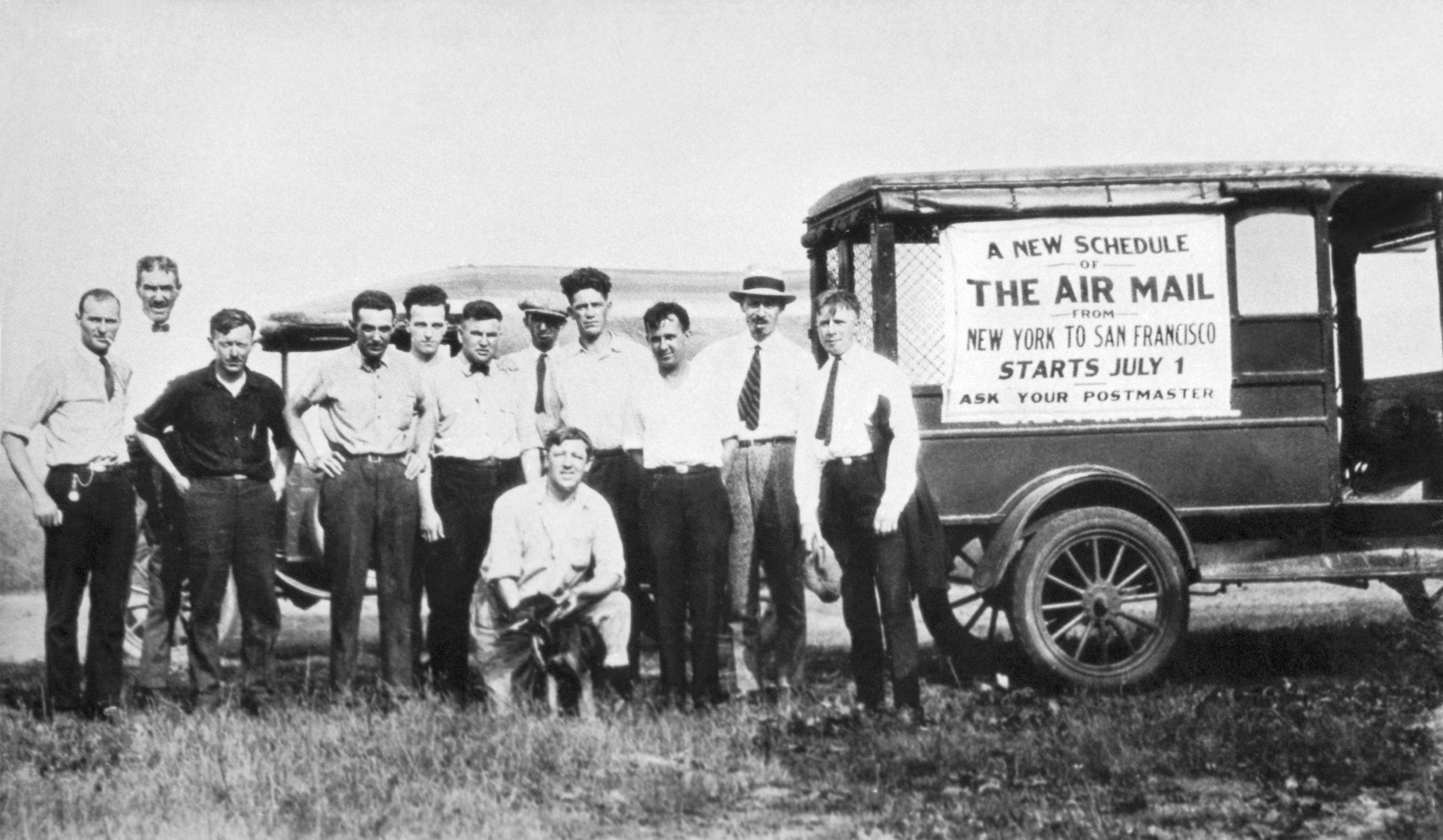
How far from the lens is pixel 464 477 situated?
6.39 meters

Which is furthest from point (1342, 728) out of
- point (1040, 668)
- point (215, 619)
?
point (215, 619)

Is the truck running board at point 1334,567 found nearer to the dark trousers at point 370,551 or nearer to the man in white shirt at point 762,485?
the man in white shirt at point 762,485

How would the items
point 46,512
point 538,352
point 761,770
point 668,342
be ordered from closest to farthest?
point 761,770 < point 46,512 < point 668,342 < point 538,352

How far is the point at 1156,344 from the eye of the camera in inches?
259

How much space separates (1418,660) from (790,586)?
3.23 metres

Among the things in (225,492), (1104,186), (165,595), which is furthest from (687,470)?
(165,595)

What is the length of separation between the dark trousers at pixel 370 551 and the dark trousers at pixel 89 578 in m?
0.87

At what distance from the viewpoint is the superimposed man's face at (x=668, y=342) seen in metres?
6.21

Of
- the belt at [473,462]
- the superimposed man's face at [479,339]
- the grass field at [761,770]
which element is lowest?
the grass field at [761,770]

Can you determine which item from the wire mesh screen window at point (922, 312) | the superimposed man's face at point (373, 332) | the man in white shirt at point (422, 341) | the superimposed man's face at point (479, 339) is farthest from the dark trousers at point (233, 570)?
the wire mesh screen window at point (922, 312)

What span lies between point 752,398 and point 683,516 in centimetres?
75

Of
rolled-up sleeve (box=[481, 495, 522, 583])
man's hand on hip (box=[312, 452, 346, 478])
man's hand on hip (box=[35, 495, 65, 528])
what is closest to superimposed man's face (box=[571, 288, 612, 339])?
rolled-up sleeve (box=[481, 495, 522, 583])

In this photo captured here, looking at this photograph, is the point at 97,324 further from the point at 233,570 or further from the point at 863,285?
the point at 863,285

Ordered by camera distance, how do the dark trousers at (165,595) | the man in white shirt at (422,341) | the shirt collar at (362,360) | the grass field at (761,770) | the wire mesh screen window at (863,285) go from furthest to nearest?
1. the wire mesh screen window at (863,285)
2. the dark trousers at (165,595)
3. the man in white shirt at (422,341)
4. the shirt collar at (362,360)
5. the grass field at (761,770)
